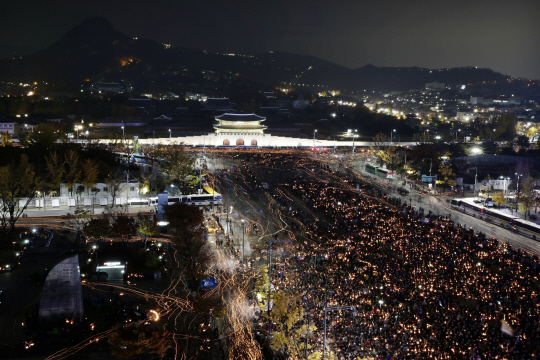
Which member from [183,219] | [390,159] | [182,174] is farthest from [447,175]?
[183,219]

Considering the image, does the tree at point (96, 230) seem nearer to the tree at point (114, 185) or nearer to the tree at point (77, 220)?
the tree at point (77, 220)

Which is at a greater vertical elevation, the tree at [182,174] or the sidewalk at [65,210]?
the tree at [182,174]

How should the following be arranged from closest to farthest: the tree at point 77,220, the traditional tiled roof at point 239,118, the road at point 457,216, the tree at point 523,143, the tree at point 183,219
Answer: the tree at point 183,219
the road at point 457,216
the tree at point 77,220
the tree at point 523,143
the traditional tiled roof at point 239,118

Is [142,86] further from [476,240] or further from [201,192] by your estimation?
[476,240]

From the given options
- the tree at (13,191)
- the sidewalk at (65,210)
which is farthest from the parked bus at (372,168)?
the tree at (13,191)

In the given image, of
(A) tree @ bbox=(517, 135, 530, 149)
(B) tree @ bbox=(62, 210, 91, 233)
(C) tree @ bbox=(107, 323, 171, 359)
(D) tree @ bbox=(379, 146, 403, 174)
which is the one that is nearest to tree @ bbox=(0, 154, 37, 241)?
(B) tree @ bbox=(62, 210, 91, 233)
